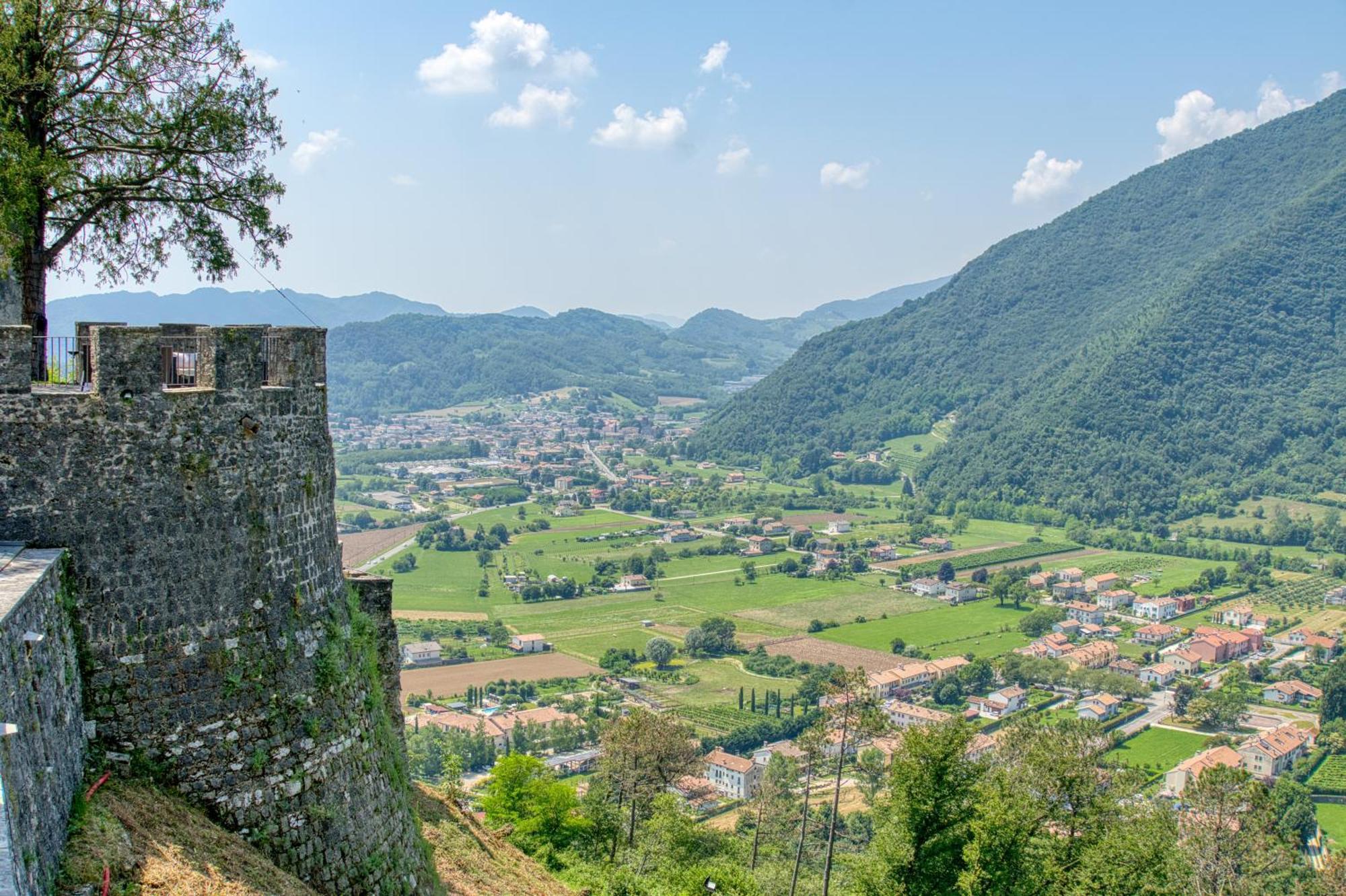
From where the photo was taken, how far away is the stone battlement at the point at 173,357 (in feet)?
23.1

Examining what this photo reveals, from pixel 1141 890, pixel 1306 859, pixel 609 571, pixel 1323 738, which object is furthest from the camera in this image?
pixel 609 571

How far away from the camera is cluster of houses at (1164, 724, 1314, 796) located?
5881cm

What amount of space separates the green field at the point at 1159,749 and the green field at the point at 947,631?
20765 millimetres

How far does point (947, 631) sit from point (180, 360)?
98.2 meters

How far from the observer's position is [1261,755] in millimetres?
62938

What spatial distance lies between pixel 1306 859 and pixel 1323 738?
2855cm

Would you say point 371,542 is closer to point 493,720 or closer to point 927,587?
point 493,720

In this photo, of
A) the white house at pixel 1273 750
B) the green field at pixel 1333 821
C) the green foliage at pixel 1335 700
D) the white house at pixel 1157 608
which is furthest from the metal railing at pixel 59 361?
the white house at pixel 1157 608

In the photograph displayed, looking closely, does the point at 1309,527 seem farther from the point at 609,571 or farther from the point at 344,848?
the point at 344,848

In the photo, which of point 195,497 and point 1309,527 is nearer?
point 195,497

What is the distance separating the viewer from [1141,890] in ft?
66.9

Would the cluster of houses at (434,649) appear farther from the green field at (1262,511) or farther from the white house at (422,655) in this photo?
the green field at (1262,511)

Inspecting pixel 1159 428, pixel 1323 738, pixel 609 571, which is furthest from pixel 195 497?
pixel 1159 428

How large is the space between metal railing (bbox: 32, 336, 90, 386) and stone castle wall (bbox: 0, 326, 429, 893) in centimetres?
49
